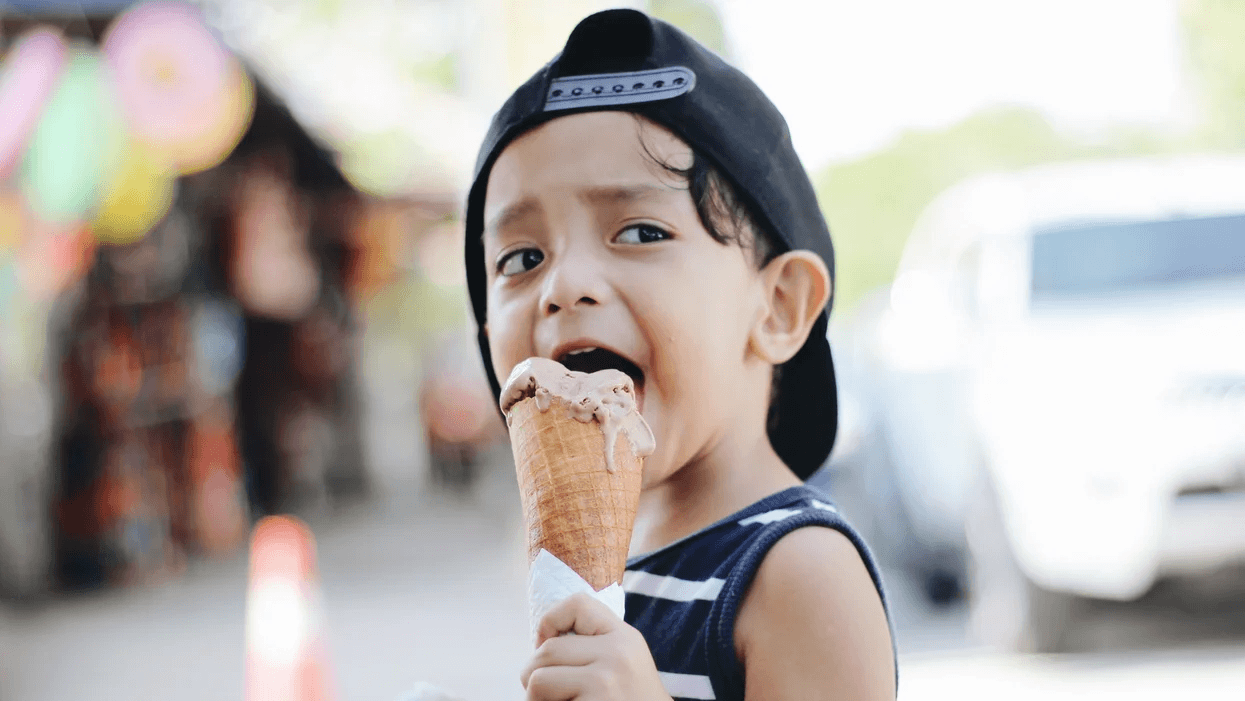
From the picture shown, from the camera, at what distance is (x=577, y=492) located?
135 centimetres

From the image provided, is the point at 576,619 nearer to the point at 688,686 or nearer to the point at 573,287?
the point at 688,686

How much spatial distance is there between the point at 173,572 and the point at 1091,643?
6.63 m

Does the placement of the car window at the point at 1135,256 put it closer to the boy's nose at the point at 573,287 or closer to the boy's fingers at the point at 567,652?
the boy's nose at the point at 573,287

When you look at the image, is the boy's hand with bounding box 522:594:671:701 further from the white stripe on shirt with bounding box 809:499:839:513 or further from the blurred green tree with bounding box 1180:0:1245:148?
the blurred green tree with bounding box 1180:0:1245:148

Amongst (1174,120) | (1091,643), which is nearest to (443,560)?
(1091,643)

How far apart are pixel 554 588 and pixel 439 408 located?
42.8ft

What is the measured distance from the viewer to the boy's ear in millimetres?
1695

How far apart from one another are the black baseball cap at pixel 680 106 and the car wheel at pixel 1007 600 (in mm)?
4392

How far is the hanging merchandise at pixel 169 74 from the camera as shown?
6801mm

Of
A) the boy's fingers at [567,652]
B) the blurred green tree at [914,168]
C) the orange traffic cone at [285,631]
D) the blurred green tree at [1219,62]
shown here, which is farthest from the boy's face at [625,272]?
the blurred green tree at [914,168]

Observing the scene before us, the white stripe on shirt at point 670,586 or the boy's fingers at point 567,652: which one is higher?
the boy's fingers at point 567,652

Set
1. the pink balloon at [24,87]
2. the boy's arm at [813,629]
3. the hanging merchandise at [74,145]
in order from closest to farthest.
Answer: the boy's arm at [813,629] < the pink balloon at [24,87] < the hanging merchandise at [74,145]

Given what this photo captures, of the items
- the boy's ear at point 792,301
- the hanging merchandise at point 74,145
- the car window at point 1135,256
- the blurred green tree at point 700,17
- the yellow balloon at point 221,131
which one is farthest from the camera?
the blurred green tree at point 700,17

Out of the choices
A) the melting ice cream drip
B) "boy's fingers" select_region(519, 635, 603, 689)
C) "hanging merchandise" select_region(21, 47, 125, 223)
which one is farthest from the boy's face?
"hanging merchandise" select_region(21, 47, 125, 223)
